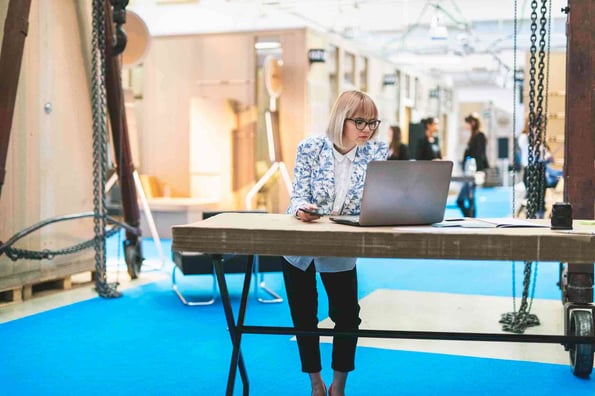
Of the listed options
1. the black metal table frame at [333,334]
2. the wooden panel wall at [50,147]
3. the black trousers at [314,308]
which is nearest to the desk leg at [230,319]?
the black metal table frame at [333,334]

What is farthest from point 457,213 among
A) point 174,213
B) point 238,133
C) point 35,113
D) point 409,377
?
point 409,377

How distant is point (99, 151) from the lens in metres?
6.23

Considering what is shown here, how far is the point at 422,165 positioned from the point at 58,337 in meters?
2.93

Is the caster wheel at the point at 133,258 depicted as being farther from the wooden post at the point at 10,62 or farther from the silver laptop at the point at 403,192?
the silver laptop at the point at 403,192

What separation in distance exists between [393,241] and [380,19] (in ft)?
47.2

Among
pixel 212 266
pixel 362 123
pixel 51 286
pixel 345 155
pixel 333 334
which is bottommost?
pixel 51 286

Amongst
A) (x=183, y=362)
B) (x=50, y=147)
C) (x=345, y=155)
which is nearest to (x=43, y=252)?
(x=50, y=147)

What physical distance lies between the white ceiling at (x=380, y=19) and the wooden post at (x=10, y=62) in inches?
288

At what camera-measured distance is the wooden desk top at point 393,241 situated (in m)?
2.34

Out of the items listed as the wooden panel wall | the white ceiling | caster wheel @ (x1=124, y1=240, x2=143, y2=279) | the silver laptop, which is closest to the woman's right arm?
the silver laptop

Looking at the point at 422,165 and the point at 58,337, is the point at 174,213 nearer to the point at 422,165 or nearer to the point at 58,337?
the point at 58,337

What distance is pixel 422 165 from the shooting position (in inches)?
99.9

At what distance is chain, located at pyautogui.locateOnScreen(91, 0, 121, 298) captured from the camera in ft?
19.9

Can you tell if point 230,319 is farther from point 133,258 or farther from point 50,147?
point 133,258
